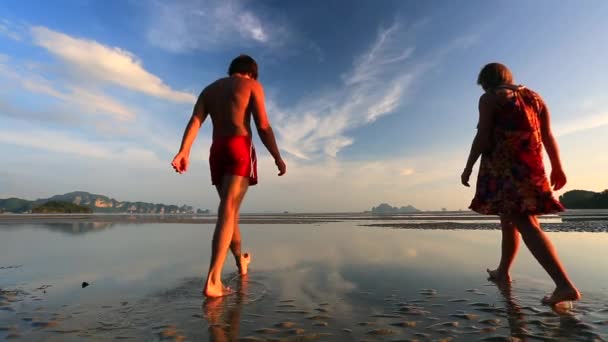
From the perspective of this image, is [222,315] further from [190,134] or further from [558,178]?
[558,178]

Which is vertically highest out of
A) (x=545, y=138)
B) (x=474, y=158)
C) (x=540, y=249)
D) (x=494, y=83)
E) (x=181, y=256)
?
(x=494, y=83)

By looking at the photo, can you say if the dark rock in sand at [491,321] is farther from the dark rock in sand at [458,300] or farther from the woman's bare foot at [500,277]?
the woman's bare foot at [500,277]

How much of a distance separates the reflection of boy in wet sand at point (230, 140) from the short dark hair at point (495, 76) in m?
2.25

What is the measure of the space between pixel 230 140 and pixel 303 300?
1.72 meters

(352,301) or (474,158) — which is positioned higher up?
(474,158)

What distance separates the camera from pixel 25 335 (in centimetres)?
185

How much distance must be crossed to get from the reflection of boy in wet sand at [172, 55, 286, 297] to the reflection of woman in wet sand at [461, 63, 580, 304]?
6.74ft

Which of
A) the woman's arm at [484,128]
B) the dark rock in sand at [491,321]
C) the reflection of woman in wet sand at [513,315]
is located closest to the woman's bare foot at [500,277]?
the reflection of woman in wet sand at [513,315]

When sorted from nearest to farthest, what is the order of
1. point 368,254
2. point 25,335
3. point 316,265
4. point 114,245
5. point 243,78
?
1. point 25,335
2. point 243,78
3. point 316,265
4. point 368,254
5. point 114,245

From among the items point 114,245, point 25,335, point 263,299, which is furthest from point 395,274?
point 114,245

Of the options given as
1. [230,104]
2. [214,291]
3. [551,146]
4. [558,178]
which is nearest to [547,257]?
[558,178]

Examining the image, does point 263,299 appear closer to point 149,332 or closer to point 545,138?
point 149,332

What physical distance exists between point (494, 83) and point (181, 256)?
499 centimetres

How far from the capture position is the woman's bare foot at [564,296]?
237cm
